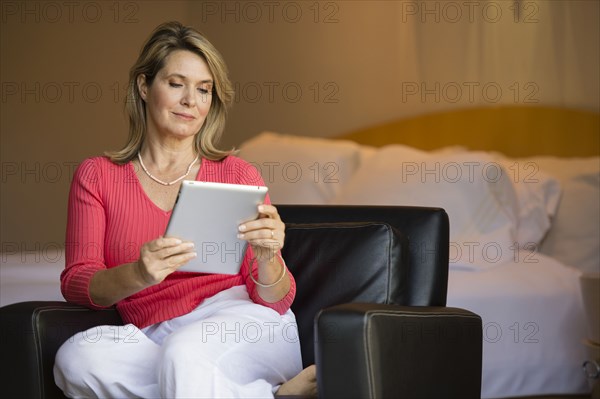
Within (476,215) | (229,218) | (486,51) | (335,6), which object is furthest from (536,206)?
(229,218)

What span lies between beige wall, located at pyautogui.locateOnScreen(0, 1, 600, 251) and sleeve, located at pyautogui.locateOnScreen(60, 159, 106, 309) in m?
1.75

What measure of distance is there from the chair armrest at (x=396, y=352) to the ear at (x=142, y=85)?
78cm

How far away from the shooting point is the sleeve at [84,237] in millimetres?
1904

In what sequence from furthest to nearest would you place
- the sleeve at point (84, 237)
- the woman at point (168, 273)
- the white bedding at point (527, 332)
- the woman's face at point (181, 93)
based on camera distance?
the white bedding at point (527, 332) → the woman's face at point (181, 93) → the sleeve at point (84, 237) → the woman at point (168, 273)

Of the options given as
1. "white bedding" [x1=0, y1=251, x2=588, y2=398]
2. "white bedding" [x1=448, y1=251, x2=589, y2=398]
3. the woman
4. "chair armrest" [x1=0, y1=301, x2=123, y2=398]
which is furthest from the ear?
"white bedding" [x1=448, y1=251, x2=589, y2=398]

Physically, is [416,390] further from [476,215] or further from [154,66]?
[476,215]

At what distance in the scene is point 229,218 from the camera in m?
1.73

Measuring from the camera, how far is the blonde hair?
2027 millimetres

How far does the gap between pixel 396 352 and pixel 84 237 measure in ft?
2.47

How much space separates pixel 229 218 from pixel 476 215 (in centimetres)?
167

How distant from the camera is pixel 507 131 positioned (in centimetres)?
328

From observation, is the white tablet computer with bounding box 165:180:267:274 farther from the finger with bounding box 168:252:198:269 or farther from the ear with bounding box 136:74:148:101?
the ear with bounding box 136:74:148:101

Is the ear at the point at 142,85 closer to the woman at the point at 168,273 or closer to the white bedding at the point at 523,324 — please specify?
the woman at the point at 168,273

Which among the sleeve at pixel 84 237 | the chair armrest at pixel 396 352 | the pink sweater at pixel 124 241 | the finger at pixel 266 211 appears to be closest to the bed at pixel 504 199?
the chair armrest at pixel 396 352
